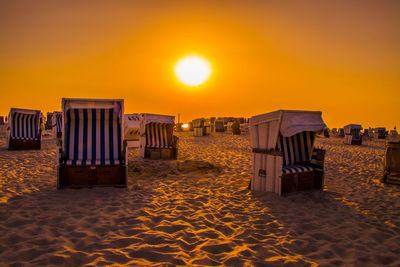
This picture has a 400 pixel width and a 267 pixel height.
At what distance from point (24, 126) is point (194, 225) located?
44.9 feet

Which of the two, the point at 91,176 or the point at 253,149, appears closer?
the point at 91,176

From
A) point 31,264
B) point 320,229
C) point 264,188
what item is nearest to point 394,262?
point 320,229

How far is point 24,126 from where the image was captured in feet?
43.6

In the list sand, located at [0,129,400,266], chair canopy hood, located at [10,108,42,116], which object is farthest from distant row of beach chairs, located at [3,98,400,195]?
chair canopy hood, located at [10,108,42,116]

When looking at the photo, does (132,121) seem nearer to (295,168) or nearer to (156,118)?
(156,118)

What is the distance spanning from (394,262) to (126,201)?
15.3ft

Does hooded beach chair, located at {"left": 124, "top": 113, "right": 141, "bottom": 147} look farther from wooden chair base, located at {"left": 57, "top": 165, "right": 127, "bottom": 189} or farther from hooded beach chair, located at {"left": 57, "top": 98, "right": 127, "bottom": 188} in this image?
wooden chair base, located at {"left": 57, "top": 165, "right": 127, "bottom": 189}

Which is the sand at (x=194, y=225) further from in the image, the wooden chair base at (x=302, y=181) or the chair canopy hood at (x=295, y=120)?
the chair canopy hood at (x=295, y=120)

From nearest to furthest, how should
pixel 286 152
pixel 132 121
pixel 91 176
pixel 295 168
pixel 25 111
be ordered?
pixel 91 176, pixel 295 168, pixel 286 152, pixel 25 111, pixel 132 121


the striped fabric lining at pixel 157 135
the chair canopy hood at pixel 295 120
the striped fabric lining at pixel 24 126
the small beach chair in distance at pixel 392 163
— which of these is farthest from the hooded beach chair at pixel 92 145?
the striped fabric lining at pixel 24 126

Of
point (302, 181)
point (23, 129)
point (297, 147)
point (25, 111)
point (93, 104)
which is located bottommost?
point (302, 181)

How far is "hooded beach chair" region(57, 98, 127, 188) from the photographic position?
19.2 ft

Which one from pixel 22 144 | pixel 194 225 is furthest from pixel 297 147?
pixel 22 144

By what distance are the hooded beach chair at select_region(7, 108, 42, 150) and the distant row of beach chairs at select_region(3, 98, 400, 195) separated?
8.56 metres
